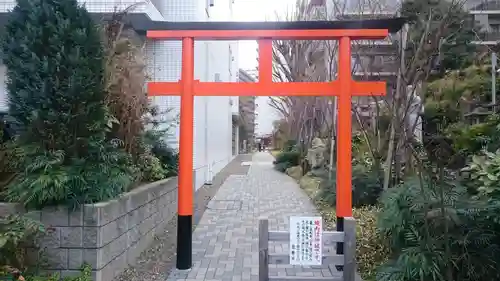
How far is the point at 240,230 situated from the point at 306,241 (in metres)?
3.60

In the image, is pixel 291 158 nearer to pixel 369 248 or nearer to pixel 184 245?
pixel 369 248

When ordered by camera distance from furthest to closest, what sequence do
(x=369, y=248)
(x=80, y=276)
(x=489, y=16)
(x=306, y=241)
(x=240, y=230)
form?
(x=489, y=16) → (x=240, y=230) → (x=369, y=248) → (x=306, y=241) → (x=80, y=276)

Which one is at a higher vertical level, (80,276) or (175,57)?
(175,57)

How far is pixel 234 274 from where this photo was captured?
222 inches

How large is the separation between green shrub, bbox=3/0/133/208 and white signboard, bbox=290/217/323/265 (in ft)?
7.67

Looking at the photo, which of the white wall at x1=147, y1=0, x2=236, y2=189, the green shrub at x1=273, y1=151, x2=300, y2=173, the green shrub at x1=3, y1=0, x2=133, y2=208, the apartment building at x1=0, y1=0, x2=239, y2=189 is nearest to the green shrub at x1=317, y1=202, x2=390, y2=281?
the green shrub at x1=3, y1=0, x2=133, y2=208

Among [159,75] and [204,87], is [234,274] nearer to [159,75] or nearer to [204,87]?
[204,87]

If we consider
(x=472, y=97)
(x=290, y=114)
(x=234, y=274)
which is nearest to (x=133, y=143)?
(x=234, y=274)

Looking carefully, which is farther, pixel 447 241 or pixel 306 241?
pixel 306 241

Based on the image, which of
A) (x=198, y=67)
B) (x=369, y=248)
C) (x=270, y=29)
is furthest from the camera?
(x=198, y=67)

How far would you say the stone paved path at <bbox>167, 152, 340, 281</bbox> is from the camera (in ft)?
18.8

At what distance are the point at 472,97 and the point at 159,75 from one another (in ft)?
28.6

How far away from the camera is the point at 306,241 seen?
478cm

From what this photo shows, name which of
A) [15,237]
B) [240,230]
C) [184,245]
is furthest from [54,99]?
[240,230]
